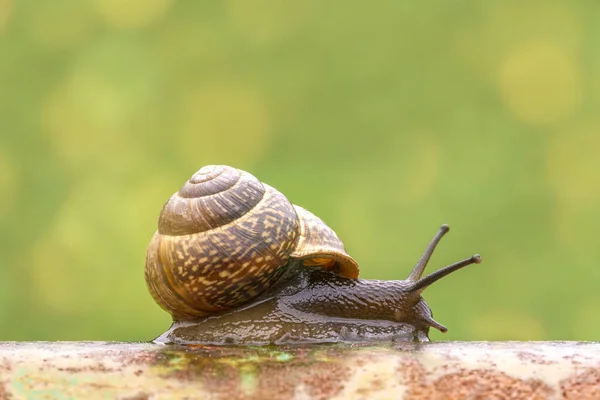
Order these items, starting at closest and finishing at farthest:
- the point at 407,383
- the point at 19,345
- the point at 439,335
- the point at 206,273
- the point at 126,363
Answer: the point at 407,383 < the point at 126,363 < the point at 19,345 < the point at 206,273 < the point at 439,335

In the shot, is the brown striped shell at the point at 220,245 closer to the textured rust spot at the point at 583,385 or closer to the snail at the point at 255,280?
the snail at the point at 255,280

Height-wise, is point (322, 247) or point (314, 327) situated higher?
point (322, 247)

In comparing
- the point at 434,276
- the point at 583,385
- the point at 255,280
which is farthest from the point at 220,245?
the point at 583,385

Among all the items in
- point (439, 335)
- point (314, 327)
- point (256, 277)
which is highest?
point (256, 277)

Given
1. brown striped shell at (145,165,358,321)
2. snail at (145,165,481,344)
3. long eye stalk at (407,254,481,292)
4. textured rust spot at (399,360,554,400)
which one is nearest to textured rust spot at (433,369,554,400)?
textured rust spot at (399,360,554,400)

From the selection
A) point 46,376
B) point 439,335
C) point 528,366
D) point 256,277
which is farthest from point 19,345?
point 439,335

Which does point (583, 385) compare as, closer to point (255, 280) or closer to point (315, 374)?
point (315, 374)

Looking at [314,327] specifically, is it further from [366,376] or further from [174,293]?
[366,376]
